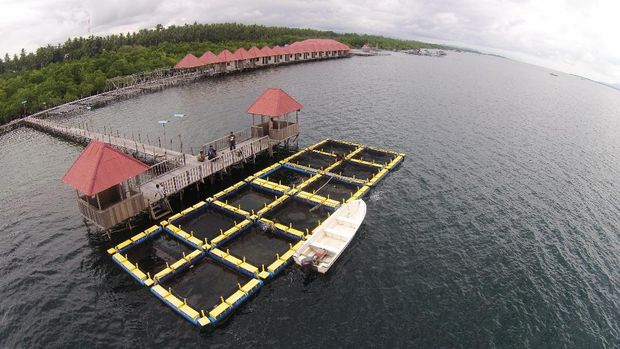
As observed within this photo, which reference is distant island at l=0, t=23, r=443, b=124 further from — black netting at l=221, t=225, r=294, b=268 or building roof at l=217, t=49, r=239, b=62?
black netting at l=221, t=225, r=294, b=268

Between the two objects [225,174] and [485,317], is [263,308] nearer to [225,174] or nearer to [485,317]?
[485,317]

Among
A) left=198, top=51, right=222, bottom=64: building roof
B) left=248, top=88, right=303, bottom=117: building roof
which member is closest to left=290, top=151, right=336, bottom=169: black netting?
left=248, top=88, right=303, bottom=117: building roof

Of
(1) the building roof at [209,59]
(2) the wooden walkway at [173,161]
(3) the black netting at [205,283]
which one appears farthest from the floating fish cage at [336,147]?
(1) the building roof at [209,59]

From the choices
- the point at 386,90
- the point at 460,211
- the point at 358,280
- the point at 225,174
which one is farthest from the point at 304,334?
the point at 386,90

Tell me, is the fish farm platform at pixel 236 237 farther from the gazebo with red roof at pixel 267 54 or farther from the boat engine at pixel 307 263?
the gazebo with red roof at pixel 267 54

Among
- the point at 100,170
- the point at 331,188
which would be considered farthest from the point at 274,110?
the point at 100,170

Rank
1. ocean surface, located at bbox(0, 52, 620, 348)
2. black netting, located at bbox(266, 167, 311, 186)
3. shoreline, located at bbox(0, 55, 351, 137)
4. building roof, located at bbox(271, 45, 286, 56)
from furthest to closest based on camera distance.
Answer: building roof, located at bbox(271, 45, 286, 56) < shoreline, located at bbox(0, 55, 351, 137) < black netting, located at bbox(266, 167, 311, 186) < ocean surface, located at bbox(0, 52, 620, 348)
